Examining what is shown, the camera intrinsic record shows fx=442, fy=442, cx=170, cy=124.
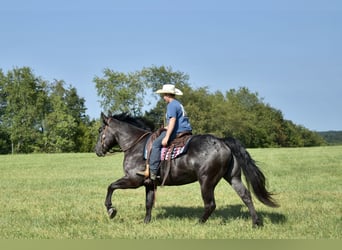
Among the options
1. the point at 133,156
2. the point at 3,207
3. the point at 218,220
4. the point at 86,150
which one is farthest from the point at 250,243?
the point at 86,150

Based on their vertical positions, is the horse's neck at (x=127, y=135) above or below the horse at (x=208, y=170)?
above

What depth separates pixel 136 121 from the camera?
10953 mm

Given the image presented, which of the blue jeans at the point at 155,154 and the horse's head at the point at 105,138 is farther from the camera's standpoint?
the horse's head at the point at 105,138

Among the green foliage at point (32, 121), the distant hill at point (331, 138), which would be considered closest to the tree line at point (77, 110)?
the green foliage at point (32, 121)

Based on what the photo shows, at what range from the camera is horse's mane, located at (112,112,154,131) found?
10875mm

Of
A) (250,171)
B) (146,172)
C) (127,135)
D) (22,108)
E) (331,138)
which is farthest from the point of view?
(331,138)

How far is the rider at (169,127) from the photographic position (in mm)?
9430

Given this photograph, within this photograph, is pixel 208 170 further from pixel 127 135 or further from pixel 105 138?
pixel 105 138

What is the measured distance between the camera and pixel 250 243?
6934 millimetres

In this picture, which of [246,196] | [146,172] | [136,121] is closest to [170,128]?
[146,172]

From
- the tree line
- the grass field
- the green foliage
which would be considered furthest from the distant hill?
the grass field

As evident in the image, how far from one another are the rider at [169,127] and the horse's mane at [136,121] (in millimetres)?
1148

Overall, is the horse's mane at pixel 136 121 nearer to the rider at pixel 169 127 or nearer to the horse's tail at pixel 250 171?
the rider at pixel 169 127

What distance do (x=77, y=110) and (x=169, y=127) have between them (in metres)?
82.2
